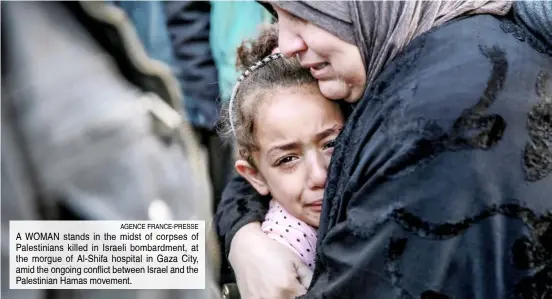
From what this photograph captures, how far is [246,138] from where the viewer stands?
1.40 metres

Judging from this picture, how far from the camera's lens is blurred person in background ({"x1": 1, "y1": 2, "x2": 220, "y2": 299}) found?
60.4 inches

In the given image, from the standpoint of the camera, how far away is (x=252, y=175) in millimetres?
1436

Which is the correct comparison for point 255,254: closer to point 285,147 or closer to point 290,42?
point 285,147

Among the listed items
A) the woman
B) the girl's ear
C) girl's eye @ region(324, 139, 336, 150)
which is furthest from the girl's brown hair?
the woman

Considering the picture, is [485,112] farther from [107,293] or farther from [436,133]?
[107,293]

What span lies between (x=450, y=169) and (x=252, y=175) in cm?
53

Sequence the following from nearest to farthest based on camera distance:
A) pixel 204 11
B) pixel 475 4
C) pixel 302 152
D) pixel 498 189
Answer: pixel 498 189, pixel 475 4, pixel 302 152, pixel 204 11

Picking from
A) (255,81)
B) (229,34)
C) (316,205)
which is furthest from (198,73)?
(316,205)

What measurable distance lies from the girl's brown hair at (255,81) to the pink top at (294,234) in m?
0.14

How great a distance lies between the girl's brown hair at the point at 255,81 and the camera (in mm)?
1342

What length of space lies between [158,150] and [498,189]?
2.72ft

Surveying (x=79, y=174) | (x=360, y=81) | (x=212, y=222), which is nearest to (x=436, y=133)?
(x=360, y=81)

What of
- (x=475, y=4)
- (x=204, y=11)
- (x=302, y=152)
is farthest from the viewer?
(x=204, y=11)
